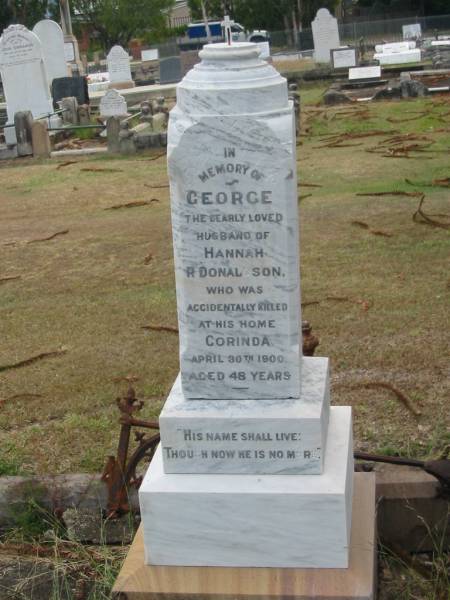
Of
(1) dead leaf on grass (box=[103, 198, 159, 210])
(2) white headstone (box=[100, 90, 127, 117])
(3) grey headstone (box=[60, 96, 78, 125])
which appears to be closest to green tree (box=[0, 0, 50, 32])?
(3) grey headstone (box=[60, 96, 78, 125])

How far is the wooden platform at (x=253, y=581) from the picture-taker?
373 cm

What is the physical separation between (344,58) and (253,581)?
26.0m

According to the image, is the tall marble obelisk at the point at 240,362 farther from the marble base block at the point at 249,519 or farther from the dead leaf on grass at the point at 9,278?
the dead leaf on grass at the point at 9,278

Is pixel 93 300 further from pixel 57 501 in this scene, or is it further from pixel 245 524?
pixel 245 524

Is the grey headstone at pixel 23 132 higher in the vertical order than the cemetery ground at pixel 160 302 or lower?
higher

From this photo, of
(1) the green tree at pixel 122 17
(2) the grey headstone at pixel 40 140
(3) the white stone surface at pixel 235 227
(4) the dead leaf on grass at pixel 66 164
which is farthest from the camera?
(1) the green tree at pixel 122 17

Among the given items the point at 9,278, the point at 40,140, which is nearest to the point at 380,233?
the point at 9,278

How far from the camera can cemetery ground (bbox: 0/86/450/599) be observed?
5.48m

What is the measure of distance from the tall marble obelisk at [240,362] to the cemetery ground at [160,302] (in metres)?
0.69

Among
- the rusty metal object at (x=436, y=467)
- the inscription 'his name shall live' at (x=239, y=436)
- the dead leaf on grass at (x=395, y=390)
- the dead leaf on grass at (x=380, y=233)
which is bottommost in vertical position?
the dead leaf on grass at (x=395, y=390)

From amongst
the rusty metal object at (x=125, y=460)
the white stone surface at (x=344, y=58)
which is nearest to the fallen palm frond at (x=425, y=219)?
the rusty metal object at (x=125, y=460)

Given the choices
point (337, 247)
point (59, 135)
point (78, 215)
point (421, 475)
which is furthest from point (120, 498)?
point (59, 135)

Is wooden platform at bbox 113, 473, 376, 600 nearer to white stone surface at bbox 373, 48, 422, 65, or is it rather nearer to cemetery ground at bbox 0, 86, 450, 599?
cemetery ground at bbox 0, 86, 450, 599

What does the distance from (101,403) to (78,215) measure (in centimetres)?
633
